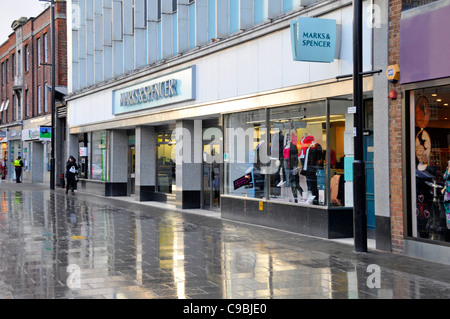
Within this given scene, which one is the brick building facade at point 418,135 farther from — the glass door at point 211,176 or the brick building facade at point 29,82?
the brick building facade at point 29,82

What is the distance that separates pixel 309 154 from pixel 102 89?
14653mm

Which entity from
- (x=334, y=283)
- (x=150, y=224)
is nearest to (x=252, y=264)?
(x=334, y=283)

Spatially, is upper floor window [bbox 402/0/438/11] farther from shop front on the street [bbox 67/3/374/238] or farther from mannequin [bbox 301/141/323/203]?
mannequin [bbox 301/141/323/203]

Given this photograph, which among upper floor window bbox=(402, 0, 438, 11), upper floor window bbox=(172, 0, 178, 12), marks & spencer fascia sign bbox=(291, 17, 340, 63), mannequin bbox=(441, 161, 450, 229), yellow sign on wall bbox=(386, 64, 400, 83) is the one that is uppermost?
upper floor window bbox=(172, 0, 178, 12)

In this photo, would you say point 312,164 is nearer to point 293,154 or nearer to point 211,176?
point 293,154

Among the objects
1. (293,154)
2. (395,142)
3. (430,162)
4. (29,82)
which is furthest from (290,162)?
(29,82)

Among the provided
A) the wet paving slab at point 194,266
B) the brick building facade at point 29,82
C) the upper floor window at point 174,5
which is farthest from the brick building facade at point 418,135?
the brick building facade at point 29,82

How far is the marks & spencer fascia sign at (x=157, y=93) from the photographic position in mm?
17703

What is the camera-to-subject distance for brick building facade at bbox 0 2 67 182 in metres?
33.1

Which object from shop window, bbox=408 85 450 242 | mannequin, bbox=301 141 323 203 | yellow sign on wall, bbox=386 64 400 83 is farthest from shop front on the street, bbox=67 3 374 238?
shop window, bbox=408 85 450 242

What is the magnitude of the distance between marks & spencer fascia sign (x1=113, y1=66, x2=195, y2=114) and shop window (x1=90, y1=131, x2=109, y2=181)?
101 inches

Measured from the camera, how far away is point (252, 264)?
9055 mm

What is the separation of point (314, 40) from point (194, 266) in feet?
17.3

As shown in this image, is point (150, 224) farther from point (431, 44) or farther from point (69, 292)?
point (431, 44)
